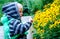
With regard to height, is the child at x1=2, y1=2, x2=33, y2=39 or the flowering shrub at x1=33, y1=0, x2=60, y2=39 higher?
the child at x1=2, y1=2, x2=33, y2=39

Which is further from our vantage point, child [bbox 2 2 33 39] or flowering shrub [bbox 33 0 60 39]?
flowering shrub [bbox 33 0 60 39]

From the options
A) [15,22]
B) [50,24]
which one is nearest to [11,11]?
[15,22]

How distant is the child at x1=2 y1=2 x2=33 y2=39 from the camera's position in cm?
488

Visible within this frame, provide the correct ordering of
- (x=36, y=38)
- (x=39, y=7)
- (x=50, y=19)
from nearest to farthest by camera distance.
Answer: (x=50, y=19) → (x=36, y=38) → (x=39, y=7)

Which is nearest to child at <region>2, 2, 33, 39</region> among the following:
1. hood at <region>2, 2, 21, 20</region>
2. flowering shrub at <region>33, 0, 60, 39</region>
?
hood at <region>2, 2, 21, 20</region>

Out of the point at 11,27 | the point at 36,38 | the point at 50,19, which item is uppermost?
the point at 11,27

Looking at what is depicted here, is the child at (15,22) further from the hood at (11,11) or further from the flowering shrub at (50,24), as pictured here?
the flowering shrub at (50,24)

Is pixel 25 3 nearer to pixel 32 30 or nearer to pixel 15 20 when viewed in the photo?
pixel 32 30

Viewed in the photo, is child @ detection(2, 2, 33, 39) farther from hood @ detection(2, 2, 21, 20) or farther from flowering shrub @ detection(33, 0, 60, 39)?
flowering shrub @ detection(33, 0, 60, 39)

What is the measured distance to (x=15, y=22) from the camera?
489 centimetres

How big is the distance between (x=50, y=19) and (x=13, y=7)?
8.38ft

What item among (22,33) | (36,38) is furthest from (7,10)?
(36,38)

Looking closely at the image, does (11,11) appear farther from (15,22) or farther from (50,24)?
(50,24)

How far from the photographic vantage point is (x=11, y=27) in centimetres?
491
